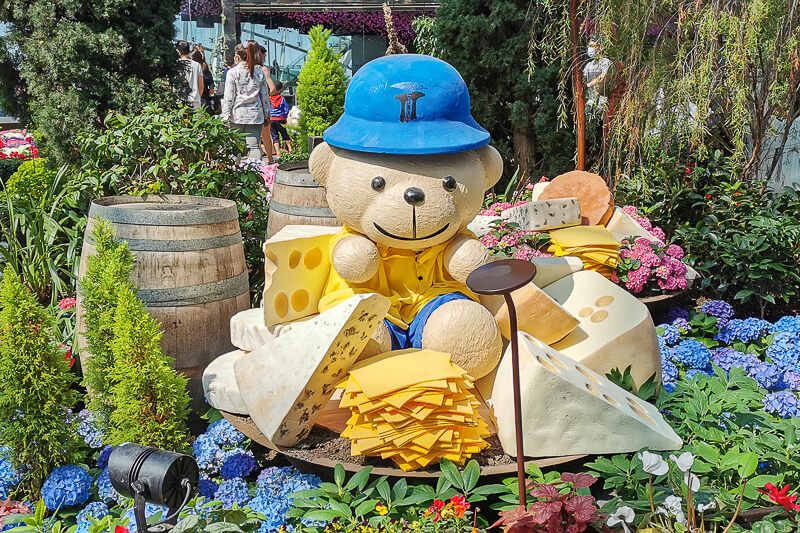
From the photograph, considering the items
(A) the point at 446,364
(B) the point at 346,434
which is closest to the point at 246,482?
(B) the point at 346,434

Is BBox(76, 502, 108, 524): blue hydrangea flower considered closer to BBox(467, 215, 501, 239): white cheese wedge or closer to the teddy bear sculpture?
the teddy bear sculpture

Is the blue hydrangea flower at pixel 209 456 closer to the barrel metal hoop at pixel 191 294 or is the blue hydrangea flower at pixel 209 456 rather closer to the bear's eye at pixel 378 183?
the barrel metal hoop at pixel 191 294

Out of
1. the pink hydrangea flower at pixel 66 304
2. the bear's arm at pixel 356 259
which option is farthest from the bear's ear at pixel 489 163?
the pink hydrangea flower at pixel 66 304

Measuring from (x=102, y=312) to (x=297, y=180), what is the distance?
60.8 inches

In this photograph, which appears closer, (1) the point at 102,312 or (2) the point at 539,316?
(1) the point at 102,312

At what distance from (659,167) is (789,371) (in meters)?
1.78

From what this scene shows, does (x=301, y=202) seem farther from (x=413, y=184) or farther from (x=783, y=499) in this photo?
(x=783, y=499)

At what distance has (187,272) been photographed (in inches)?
122

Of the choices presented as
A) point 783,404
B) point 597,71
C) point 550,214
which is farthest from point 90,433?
point 597,71

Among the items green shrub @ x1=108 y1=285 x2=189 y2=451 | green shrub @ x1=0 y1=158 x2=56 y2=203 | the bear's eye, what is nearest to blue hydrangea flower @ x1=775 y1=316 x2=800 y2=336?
the bear's eye

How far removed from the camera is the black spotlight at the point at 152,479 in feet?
5.97

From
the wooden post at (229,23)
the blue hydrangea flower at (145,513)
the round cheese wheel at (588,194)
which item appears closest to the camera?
the blue hydrangea flower at (145,513)

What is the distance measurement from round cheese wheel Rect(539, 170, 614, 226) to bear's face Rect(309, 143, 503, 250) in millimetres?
1609

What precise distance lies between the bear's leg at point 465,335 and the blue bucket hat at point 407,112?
0.58 meters
